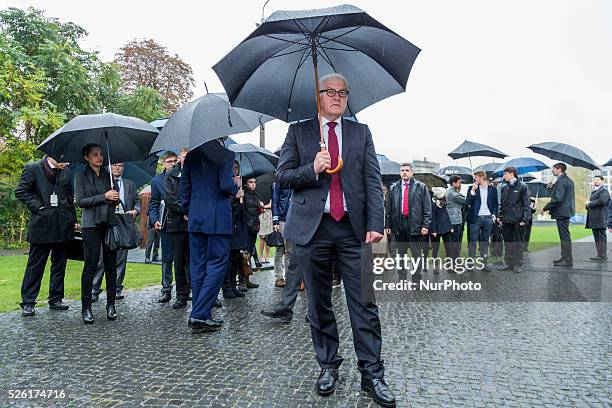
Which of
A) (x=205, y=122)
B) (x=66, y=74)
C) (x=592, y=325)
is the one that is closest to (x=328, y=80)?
(x=205, y=122)

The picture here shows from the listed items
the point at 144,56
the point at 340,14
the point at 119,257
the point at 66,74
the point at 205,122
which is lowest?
the point at 119,257

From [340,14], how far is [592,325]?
4.83 m

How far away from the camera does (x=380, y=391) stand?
3355 mm

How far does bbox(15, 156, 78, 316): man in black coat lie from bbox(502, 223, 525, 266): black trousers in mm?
8724

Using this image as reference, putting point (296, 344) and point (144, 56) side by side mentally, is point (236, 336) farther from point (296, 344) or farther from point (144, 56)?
point (144, 56)

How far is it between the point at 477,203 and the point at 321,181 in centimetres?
806

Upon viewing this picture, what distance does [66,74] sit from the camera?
1964 centimetres

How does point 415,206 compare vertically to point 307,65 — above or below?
below

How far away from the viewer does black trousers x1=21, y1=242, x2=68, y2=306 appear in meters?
6.32

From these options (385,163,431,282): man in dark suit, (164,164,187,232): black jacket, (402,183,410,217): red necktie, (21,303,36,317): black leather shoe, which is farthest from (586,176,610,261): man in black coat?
(21,303,36,317): black leather shoe

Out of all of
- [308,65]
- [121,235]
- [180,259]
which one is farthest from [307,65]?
[180,259]

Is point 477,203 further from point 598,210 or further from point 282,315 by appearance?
point 282,315

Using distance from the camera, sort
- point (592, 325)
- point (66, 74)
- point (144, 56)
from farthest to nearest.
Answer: point (144, 56)
point (66, 74)
point (592, 325)

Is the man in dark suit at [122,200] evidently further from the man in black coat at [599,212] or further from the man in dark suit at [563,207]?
the man in black coat at [599,212]
